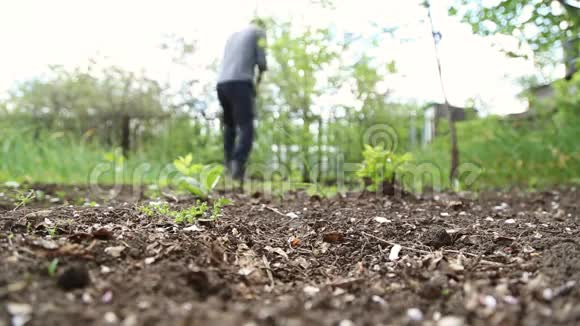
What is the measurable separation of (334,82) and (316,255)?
286 centimetres

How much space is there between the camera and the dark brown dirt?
36.3 inches

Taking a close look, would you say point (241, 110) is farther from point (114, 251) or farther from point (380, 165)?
point (114, 251)

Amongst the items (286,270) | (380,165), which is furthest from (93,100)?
(286,270)

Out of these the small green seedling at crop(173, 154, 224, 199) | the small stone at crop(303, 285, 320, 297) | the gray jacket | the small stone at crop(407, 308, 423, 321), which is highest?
the gray jacket

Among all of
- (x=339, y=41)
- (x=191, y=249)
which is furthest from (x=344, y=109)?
(x=191, y=249)

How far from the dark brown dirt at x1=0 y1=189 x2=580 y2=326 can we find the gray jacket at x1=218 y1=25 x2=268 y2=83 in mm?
2125

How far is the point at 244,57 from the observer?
3805 mm

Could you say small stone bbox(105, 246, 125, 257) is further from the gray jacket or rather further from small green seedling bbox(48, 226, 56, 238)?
the gray jacket

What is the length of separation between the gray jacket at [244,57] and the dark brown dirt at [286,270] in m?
2.13

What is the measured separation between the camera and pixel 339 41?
10.8 ft

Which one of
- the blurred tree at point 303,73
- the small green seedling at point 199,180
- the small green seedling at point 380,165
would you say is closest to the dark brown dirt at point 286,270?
the small green seedling at point 199,180

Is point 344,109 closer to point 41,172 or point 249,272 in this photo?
point 41,172

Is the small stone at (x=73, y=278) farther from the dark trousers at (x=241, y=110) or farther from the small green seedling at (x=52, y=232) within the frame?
the dark trousers at (x=241, y=110)

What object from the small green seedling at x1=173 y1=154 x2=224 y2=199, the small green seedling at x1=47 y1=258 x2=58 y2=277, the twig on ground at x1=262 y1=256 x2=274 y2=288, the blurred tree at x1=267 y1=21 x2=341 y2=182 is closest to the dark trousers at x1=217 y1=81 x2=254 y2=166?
the blurred tree at x1=267 y1=21 x2=341 y2=182
